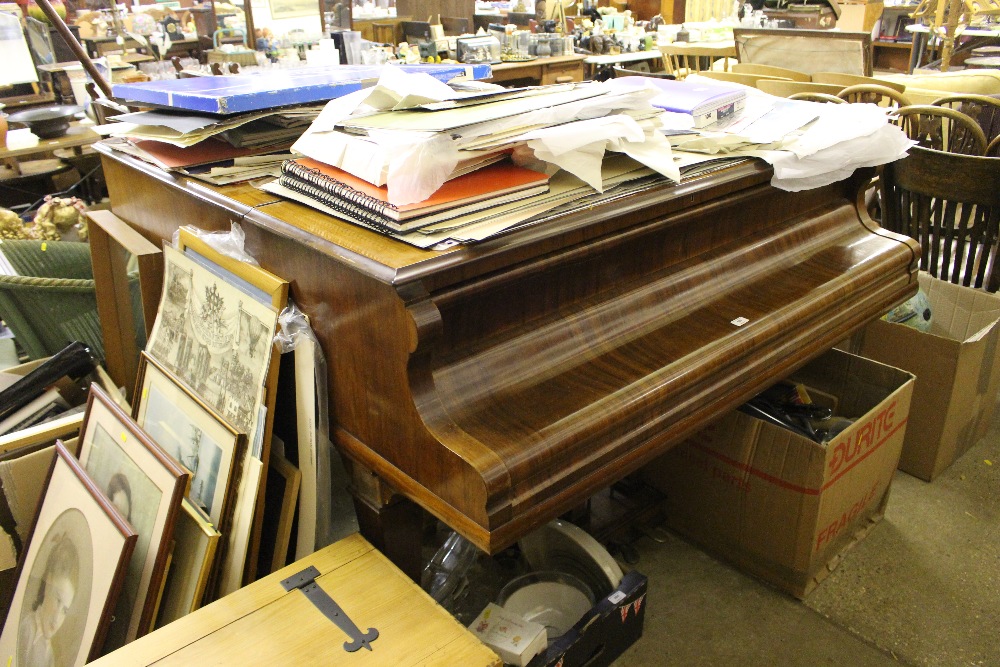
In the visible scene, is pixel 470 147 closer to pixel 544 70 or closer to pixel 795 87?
pixel 795 87

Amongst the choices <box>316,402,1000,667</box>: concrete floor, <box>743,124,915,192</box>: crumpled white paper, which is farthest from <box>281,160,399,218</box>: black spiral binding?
<box>316,402,1000,667</box>: concrete floor

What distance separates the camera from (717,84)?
168 centimetres

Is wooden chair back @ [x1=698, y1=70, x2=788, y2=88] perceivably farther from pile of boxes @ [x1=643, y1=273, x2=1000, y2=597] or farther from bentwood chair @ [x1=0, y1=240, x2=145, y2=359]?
bentwood chair @ [x1=0, y1=240, x2=145, y2=359]

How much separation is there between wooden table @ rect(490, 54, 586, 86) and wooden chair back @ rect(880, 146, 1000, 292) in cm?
281

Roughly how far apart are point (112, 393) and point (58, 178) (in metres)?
2.79

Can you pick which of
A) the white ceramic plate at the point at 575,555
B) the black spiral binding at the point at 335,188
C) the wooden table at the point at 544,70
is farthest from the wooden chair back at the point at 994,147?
the wooden table at the point at 544,70

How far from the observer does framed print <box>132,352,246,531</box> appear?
1283 millimetres

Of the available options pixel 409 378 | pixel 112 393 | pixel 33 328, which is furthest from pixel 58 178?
pixel 409 378

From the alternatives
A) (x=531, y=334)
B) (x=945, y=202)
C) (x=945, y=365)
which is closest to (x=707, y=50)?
(x=945, y=202)

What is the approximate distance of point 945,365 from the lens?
201 centimetres

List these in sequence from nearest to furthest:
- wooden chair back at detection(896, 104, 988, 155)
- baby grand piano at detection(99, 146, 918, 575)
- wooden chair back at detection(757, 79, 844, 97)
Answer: baby grand piano at detection(99, 146, 918, 575) < wooden chair back at detection(896, 104, 988, 155) < wooden chair back at detection(757, 79, 844, 97)

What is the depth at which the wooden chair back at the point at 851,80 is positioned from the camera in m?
3.28

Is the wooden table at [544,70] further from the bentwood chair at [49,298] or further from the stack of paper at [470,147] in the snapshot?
the stack of paper at [470,147]

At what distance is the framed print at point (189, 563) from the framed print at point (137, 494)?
46 millimetres
